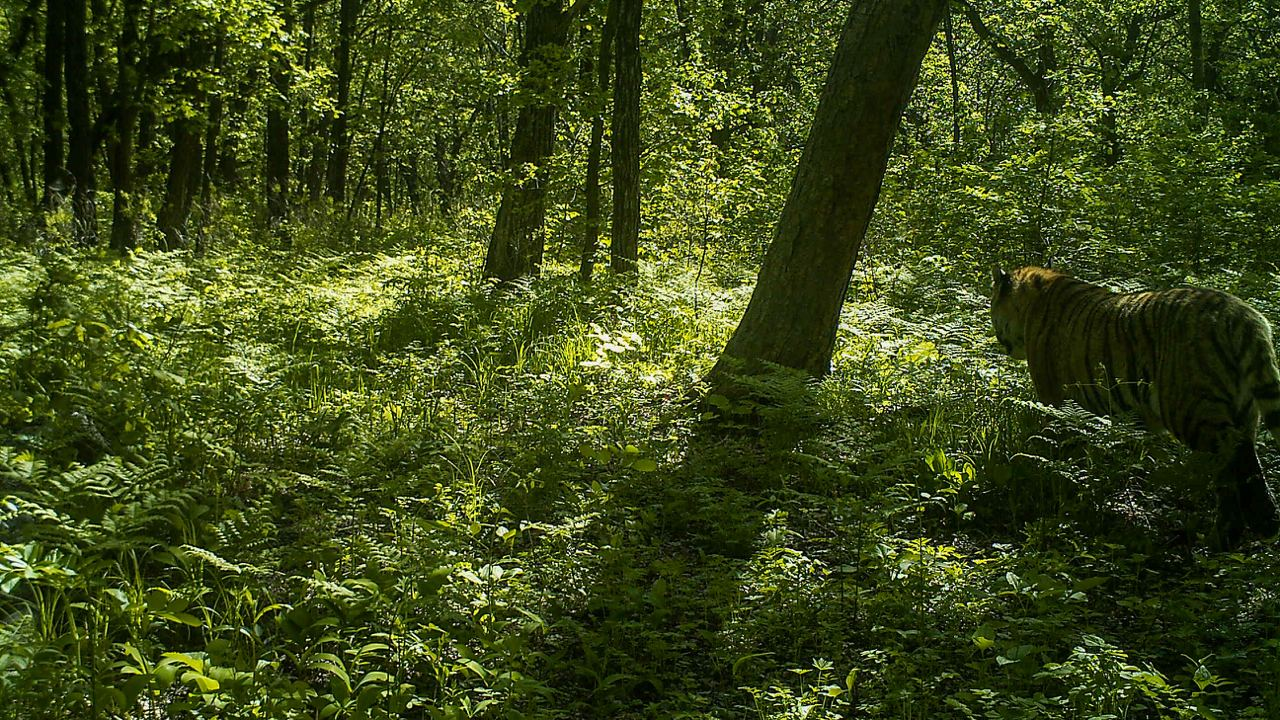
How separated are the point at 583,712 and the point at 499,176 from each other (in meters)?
9.05

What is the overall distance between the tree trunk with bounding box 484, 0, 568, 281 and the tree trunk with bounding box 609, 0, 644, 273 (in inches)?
61.0

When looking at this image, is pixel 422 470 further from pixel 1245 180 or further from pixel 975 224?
pixel 1245 180

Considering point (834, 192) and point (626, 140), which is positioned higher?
point (626, 140)

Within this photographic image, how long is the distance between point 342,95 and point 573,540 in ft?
74.6

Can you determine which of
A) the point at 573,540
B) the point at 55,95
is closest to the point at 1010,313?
the point at 573,540

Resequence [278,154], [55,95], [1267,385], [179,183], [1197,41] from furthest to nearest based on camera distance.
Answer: [278,154], [1197,41], [179,183], [55,95], [1267,385]

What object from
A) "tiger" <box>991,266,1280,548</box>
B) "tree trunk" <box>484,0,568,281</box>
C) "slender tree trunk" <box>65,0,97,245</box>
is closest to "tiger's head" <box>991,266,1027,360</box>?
"tiger" <box>991,266,1280,548</box>

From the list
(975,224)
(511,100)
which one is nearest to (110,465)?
(511,100)

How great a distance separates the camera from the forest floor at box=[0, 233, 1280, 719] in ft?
11.5

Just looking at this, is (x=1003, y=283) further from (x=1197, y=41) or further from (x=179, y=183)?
(x=1197, y=41)

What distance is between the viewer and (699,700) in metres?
3.42

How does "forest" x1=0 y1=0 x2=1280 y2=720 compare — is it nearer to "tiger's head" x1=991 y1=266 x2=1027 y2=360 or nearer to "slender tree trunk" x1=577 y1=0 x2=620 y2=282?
"slender tree trunk" x1=577 y1=0 x2=620 y2=282

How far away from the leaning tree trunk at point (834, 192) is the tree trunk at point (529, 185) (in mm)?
5436

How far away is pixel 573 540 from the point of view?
489cm
